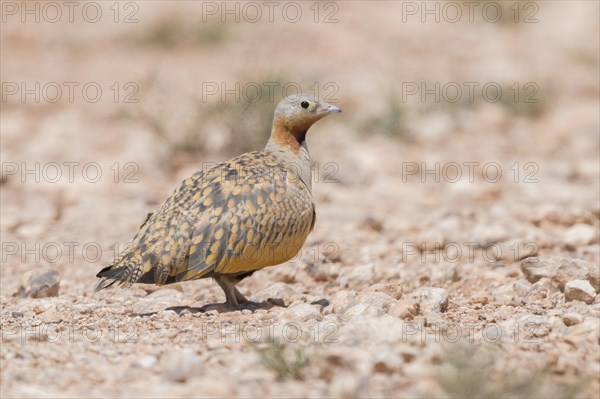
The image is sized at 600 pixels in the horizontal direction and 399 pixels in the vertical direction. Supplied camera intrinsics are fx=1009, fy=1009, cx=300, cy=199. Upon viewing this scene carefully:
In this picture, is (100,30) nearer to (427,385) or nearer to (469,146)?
(469,146)

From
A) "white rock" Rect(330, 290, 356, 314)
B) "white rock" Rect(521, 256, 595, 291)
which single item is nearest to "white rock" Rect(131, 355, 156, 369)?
"white rock" Rect(330, 290, 356, 314)

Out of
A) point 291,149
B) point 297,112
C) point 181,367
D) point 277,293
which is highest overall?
point 297,112

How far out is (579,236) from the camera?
8102mm

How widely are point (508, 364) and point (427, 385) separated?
0.47 meters

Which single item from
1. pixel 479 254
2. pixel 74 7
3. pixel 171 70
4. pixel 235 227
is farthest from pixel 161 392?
pixel 74 7

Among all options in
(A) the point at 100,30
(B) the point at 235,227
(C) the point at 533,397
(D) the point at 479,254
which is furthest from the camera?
(A) the point at 100,30

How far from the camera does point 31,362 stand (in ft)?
15.4

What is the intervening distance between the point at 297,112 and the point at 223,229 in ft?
4.04

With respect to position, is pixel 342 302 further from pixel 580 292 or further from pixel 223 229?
pixel 580 292

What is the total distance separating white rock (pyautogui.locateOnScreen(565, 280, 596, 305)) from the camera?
5930 millimetres

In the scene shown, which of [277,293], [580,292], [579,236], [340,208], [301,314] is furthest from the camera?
[340,208]

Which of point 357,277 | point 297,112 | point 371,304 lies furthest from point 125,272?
point 357,277

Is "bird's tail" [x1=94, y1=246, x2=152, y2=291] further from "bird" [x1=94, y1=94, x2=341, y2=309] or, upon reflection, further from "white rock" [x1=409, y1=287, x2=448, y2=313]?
"white rock" [x1=409, y1=287, x2=448, y2=313]

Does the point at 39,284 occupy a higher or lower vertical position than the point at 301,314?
lower
